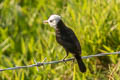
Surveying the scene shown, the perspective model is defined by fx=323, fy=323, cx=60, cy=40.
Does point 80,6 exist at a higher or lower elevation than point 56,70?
higher

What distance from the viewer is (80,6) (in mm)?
5000

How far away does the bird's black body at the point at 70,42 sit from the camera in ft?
11.6

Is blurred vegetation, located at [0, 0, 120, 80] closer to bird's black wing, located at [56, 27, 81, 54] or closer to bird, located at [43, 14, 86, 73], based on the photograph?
bird, located at [43, 14, 86, 73]

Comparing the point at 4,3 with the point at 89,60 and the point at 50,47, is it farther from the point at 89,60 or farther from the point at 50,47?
the point at 89,60

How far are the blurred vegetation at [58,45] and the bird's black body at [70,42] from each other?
0.32 m

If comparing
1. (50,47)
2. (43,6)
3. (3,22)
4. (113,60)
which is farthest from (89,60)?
(3,22)

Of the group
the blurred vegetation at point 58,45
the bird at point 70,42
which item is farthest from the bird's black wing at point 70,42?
the blurred vegetation at point 58,45

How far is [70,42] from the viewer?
3582 millimetres

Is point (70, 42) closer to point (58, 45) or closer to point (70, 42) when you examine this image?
point (70, 42)

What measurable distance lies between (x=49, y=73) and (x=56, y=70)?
0.73 ft

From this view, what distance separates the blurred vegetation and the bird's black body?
32cm

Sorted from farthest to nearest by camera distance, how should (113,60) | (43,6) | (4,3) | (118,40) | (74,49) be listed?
1. (4,3)
2. (43,6)
3. (118,40)
4. (113,60)
5. (74,49)

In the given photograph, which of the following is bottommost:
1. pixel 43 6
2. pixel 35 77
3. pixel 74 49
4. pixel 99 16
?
pixel 35 77

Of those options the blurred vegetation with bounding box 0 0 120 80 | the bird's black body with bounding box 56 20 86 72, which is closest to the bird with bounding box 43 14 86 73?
the bird's black body with bounding box 56 20 86 72
